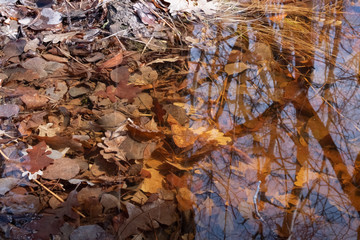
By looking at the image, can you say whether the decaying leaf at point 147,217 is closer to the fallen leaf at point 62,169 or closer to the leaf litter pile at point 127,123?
the leaf litter pile at point 127,123

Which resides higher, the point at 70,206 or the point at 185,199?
the point at 185,199

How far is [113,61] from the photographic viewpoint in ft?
7.32

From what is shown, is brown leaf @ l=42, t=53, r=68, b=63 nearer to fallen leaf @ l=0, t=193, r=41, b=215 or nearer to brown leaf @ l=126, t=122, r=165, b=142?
brown leaf @ l=126, t=122, r=165, b=142

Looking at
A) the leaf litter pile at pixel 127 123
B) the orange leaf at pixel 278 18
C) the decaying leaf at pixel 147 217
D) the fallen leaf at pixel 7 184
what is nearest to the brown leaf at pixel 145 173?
the leaf litter pile at pixel 127 123

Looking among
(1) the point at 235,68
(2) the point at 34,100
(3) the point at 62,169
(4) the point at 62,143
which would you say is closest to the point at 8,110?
(2) the point at 34,100

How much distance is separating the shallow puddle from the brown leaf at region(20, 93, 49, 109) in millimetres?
775

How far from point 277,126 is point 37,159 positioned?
113cm

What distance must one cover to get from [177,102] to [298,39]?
1046 mm

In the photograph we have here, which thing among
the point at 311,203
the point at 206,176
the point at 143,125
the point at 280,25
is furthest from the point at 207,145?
the point at 280,25

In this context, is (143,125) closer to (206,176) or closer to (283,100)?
(206,176)

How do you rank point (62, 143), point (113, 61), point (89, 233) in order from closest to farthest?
point (89, 233) → point (62, 143) → point (113, 61)

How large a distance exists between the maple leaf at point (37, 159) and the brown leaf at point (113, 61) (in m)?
0.75

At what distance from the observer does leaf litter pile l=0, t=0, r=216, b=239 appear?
135 cm

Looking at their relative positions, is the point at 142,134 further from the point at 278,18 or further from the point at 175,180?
the point at 278,18
